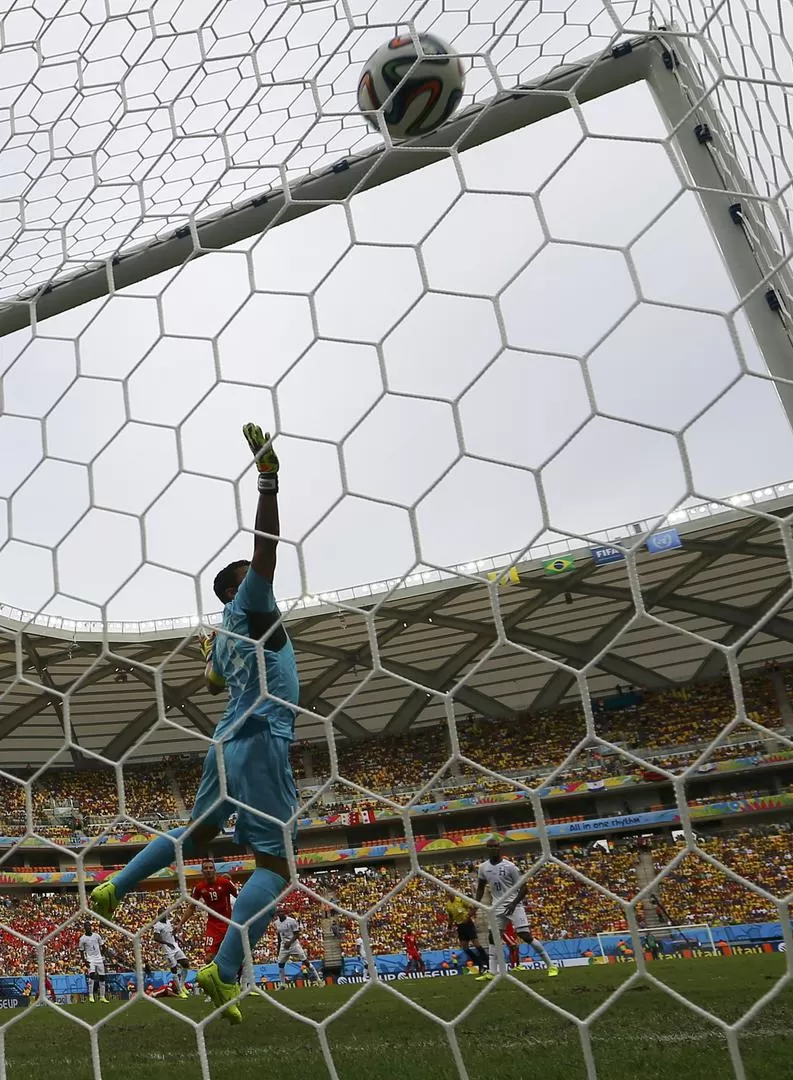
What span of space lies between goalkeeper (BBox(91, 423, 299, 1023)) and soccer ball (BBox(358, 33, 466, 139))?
36.0 inches

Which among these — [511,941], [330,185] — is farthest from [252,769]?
[511,941]

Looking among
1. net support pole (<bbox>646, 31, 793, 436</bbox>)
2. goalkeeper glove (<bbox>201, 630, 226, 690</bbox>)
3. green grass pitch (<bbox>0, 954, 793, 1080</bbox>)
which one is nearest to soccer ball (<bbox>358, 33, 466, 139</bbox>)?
net support pole (<bbox>646, 31, 793, 436</bbox>)

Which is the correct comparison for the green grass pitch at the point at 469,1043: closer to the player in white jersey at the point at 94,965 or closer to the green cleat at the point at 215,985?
the green cleat at the point at 215,985

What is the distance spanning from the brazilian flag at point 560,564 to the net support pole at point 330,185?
11.1m

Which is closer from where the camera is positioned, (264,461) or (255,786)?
(264,461)

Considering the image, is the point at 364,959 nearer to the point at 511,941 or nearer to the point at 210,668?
the point at 210,668

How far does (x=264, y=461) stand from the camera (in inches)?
74.0

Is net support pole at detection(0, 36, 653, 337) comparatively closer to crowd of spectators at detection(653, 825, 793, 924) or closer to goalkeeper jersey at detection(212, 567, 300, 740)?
goalkeeper jersey at detection(212, 567, 300, 740)

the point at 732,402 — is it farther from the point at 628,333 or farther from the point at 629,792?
the point at 629,792

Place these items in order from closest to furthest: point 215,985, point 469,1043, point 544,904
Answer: point 469,1043
point 215,985
point 544,904

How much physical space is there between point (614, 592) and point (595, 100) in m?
14.0

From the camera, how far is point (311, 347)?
186 centimetres

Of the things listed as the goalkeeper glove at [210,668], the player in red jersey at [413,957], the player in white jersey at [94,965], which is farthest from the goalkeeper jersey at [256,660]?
the player in red jersey at [413,957]

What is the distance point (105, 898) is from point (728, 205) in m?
2.39
